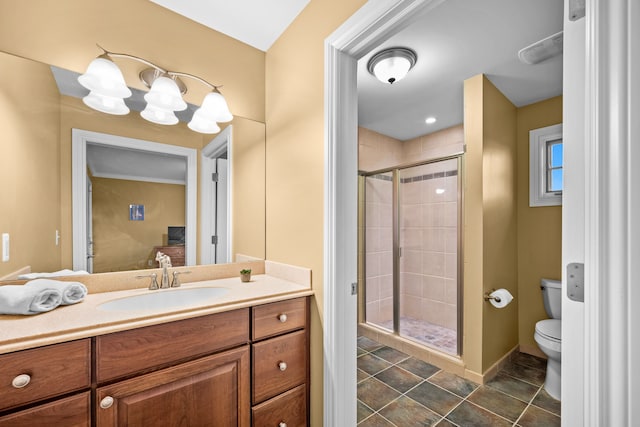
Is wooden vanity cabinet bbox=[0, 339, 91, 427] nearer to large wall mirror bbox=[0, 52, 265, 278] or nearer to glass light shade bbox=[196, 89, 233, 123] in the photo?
large wall mirror bbox=[0, 52, 265, 278]

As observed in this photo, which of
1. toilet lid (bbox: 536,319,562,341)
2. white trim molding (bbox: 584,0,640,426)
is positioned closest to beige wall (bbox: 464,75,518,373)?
toilet lid (bbox: 536,319,562,341)

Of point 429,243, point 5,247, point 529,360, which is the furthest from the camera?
point 429,243

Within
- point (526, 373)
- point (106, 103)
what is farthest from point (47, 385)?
point (526, 373)

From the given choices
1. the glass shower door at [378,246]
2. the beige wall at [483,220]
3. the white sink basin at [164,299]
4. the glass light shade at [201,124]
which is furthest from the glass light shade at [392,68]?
the white sink basin at [164,299]

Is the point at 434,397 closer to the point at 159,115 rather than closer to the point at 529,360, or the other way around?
the point at 529,360

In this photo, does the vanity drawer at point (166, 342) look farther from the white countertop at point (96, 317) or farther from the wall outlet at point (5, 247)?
the wall outlet at point (5, 247)

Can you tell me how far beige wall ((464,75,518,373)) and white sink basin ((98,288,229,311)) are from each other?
1830mm

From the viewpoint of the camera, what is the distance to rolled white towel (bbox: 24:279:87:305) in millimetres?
1062

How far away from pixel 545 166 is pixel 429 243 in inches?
48.6

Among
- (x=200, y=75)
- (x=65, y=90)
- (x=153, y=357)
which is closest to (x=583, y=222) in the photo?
(x=153, y=357)

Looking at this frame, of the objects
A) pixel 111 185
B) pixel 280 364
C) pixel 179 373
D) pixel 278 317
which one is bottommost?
pixel 280 364

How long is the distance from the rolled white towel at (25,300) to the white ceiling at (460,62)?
185 cm

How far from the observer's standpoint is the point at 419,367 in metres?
2.33

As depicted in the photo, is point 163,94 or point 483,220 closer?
point 163,94
